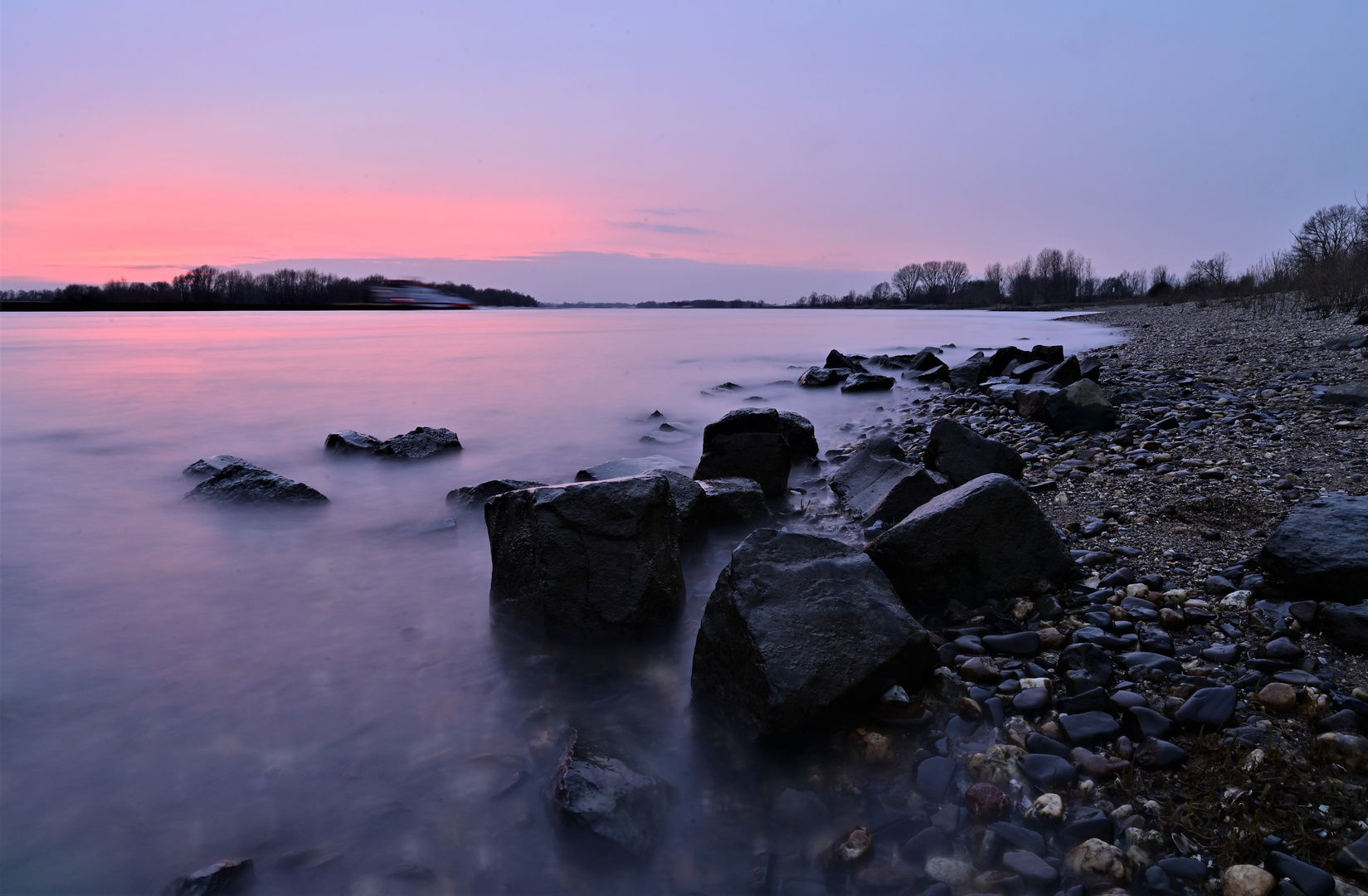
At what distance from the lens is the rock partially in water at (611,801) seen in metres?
2.44

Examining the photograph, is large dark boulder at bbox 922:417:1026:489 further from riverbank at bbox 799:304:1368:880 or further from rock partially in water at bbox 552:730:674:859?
rock partially in water at bbox 552:730:674:859

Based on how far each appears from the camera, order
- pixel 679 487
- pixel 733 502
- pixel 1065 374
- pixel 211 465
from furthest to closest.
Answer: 1. pixel 1065 374
2. pixel 211 465
3. pixel 733 502
4. pixel 679 487

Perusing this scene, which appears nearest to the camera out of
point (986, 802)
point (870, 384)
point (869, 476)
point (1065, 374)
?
point (986, 802)

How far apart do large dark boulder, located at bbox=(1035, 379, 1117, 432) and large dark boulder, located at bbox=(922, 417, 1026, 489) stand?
146cm

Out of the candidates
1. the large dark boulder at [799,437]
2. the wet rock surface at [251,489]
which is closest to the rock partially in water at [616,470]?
the large dark boulder at [799,437]

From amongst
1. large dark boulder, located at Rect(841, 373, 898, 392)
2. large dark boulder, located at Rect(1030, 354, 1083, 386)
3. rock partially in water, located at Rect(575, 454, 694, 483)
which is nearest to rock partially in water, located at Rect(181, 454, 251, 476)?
rock partially in water, located at Rect(575, 454, 694, 483)

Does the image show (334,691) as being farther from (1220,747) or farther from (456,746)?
(1220,747)

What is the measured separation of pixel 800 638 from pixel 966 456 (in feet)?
10.7

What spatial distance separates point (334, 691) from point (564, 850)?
1.69m

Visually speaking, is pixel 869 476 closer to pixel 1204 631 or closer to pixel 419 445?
pixel 1204 631

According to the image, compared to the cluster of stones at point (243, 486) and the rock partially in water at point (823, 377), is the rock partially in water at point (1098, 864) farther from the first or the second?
the rock partially in water at point (823, 377)

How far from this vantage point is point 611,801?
2.53 meters

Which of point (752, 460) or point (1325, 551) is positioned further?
point (752, 460)

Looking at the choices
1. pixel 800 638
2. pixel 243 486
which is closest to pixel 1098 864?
pixel 800 638
